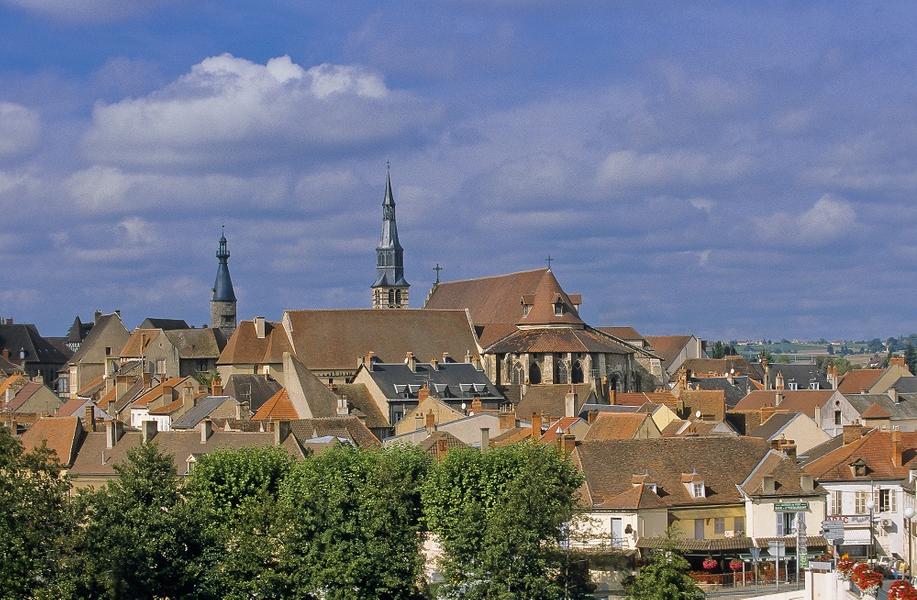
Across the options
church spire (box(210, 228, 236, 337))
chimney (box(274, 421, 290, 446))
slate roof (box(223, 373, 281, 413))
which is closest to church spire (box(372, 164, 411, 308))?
church spire (box(210, 228, 236, 337))

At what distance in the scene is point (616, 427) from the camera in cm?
7506

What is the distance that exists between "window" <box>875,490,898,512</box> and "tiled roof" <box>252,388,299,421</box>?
1618 inches

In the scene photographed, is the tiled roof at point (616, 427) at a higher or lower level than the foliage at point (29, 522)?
higher

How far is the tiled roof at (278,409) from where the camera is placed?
9606cm

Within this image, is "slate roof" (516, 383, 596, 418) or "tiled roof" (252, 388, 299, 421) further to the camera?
"slate roof" (516, 383, 596, 418)

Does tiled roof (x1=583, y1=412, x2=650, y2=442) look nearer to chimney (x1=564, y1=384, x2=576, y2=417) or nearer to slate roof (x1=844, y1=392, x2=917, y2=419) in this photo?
chimney (x1=564, y1=384, x2=576, y2=417)

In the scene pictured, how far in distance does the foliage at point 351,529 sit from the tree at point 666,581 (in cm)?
904

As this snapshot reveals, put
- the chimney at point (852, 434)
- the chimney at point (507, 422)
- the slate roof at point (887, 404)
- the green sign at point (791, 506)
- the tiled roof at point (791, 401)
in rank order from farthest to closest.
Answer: the slate roof at point (887, 404), the tiled roof at point (791, 401), the chimney at point (507, 422), the chimney at point (852, 434), the green sign at point (791, 506)

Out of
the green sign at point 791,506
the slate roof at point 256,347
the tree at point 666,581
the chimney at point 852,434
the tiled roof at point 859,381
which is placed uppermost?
the slate roof at point 256,347

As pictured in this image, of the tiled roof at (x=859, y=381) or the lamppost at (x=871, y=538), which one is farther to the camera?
the tiled roof at (x=859, y=381)

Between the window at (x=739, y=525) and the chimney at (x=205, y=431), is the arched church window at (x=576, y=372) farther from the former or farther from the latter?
the window at (x=739, y=525)

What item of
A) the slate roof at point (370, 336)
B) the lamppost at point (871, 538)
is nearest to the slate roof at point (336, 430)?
the lamppost at point (871, 538)

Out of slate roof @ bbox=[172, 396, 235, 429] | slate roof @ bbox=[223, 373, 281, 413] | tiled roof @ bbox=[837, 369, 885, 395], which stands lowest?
slate roof @ bbox=[172, 396, 235, 429]

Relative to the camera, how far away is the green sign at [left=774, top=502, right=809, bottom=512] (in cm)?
5907
